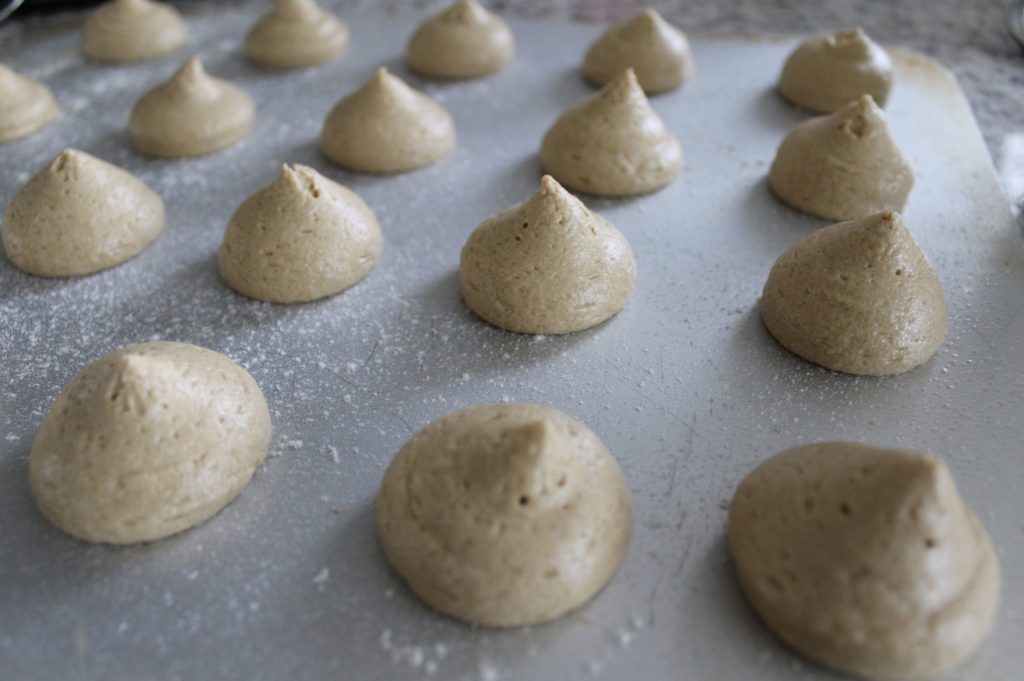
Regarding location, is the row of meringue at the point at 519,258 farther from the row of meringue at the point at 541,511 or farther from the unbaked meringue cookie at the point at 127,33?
the unbaked meringue cookie at the point at 127,33

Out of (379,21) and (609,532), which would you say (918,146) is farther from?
(379,21)

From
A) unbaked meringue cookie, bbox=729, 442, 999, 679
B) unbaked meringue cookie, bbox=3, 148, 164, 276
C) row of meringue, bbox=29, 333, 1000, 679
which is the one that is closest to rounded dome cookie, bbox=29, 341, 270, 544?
row of meringue, bbox=29, 333, 1000, 679

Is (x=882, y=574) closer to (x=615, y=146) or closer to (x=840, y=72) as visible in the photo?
(x=615, y=146)

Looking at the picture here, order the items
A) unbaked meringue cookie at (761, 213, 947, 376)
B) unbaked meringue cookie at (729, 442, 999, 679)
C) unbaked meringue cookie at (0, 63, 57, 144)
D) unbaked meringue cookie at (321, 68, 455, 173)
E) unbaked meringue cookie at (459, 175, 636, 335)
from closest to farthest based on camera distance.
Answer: unbaked meringue cookie at (729, 442, 999, 679), unbaked meringue cookie at (761, 213, 947, 376), unbaked meringue cookie at (459, 175, 636, 335), unbaked meringue cookie at (321, 68, 455, 173), unbaked meringue cookie at (0, 63, 57, 144)

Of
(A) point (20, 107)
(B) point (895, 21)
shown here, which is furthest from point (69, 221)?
(B) point (895, 21)

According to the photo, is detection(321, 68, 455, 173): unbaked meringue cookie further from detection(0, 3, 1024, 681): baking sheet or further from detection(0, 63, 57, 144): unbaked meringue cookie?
detection(0, 63, 57, 144): unbaked meringue cookie
